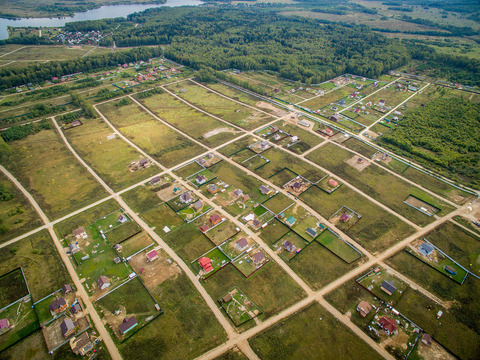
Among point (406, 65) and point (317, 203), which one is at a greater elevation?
point (406, 65)

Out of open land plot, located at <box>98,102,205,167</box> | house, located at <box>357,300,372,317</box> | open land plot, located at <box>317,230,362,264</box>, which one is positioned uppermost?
open land plot, located at <box>98,102,205,167</box>

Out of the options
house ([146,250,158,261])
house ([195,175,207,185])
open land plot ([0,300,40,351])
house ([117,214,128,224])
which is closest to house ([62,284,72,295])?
open land plot ([0,300,40,351])

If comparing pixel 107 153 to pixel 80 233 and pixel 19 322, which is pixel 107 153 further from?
pixel 19 322

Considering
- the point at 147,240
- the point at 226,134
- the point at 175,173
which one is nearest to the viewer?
the point at 147,240

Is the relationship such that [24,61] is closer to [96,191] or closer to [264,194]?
[96,191]

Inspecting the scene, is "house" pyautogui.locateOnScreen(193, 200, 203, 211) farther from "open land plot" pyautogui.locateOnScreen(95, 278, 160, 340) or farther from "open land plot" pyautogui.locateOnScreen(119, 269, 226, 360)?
"open land plot" pyautogui.locateOnScreen(95, 278, 160, 340)

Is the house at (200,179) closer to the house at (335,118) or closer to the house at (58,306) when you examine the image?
the house at (58,306)

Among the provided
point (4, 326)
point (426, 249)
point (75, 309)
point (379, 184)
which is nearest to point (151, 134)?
point (75, 309)

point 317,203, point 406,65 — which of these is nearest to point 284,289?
point 317,203
